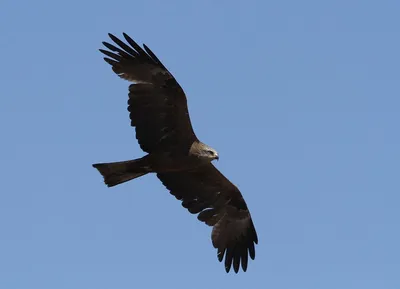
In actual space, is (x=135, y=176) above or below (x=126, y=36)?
below

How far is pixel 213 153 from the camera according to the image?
16219 mm

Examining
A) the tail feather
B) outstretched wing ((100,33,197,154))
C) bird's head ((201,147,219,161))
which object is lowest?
the tail feather

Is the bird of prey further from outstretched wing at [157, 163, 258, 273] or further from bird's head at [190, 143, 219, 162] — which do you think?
outstretched wing at [157, 163, 258, 273]

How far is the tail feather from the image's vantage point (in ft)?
Result: 53.1

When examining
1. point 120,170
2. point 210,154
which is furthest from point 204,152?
→ point 120,170

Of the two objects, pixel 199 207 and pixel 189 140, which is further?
pixel 199 207

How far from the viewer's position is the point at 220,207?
18.0 m

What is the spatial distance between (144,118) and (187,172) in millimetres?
1753

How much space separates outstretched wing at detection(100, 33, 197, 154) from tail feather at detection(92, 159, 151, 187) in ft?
1.86

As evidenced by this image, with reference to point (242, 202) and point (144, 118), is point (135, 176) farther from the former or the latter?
point (242, 202)

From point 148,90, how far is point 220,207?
3.04m

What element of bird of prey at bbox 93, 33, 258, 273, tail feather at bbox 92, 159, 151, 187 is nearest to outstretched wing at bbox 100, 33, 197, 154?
bird of prey at bbox 93, 33, 258, 273

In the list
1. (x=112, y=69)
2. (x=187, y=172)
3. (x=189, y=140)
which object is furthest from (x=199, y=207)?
(x=112, y=69)

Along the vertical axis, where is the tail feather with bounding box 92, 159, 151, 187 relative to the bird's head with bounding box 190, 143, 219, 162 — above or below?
below
